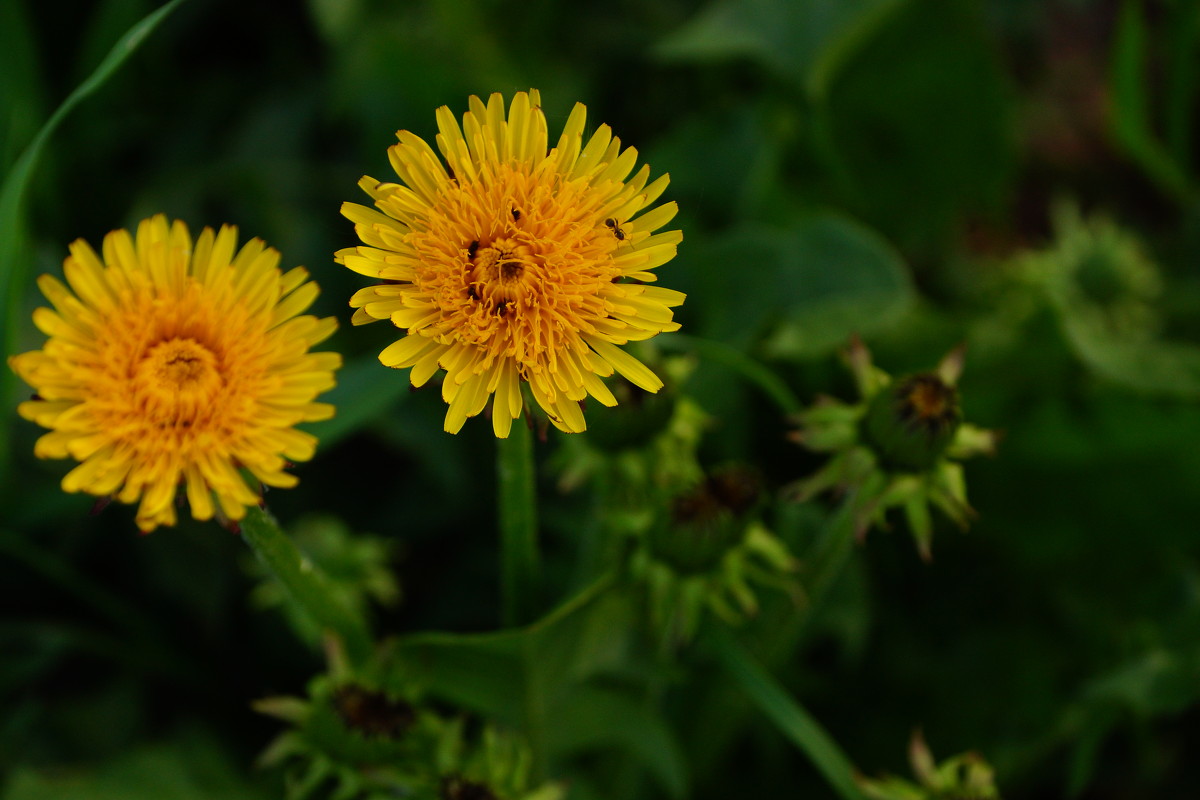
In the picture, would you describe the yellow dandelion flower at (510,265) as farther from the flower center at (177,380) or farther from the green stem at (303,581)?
the green stem at (303,581)

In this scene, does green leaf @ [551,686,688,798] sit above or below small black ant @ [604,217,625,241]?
below

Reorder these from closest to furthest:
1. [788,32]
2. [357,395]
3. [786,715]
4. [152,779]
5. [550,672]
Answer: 1. [786,715]
2. [550,672]
3. [357,395]
4. [152,779]
5. [788,32]

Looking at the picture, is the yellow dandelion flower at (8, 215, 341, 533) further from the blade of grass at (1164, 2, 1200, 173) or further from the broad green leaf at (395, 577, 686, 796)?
the blade of grass at (1164, 2, 1200, 173)

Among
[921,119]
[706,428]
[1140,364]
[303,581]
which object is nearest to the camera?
[303,581]

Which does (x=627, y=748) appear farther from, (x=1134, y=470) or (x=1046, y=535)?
(x=1134, y=470)

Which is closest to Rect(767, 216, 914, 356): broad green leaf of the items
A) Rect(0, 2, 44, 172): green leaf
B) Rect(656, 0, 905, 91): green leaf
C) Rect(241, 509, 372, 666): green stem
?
Rect(656, 0, 905, 91): green leaf

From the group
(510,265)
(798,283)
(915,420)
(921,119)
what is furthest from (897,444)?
(921,119)

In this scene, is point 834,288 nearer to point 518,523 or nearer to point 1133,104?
point 1133,104
